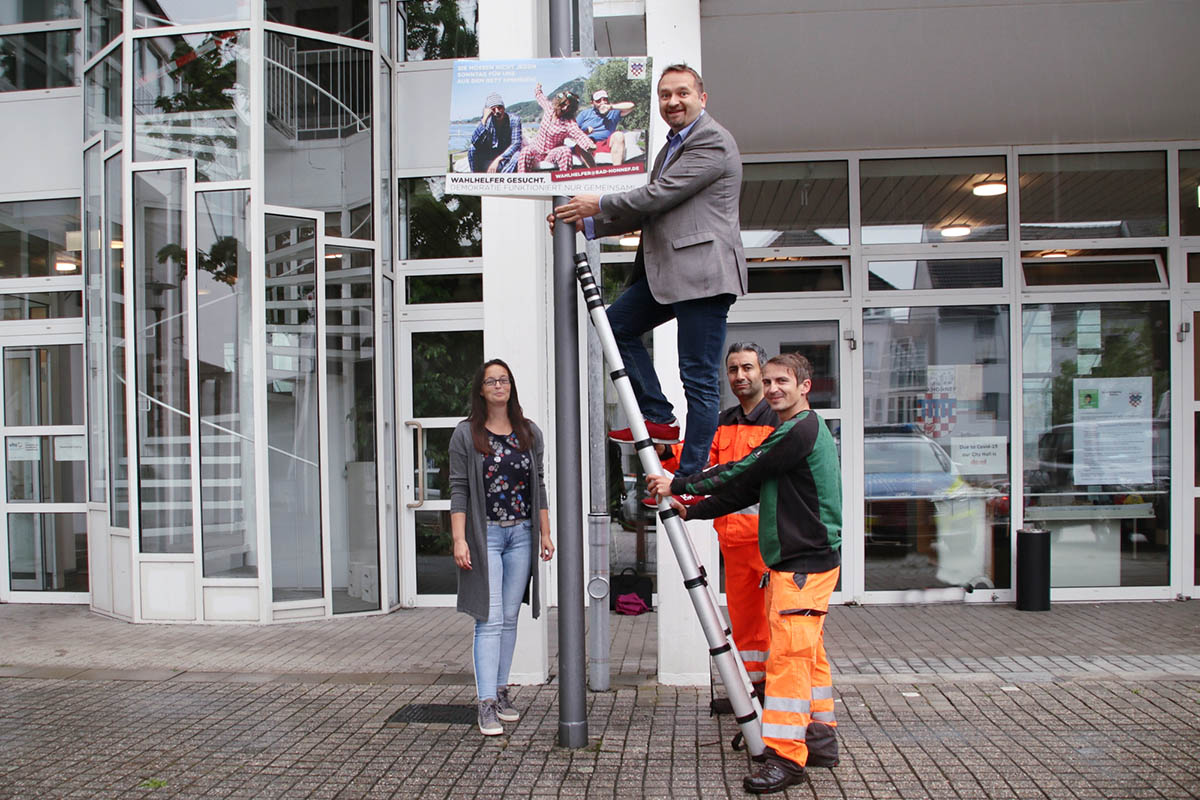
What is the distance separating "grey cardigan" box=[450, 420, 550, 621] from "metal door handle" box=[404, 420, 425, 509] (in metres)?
3.53

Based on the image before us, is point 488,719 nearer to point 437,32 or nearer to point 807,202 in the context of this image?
point 807,202

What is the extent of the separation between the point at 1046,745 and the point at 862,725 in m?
0.86

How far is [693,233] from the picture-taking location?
3.58m

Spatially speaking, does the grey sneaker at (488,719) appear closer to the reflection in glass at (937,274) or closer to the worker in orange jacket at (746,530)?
the worker in orange jacket at (746,530)

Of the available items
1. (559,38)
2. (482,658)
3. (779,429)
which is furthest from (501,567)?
(559,38)

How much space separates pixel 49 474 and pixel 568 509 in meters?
6.85

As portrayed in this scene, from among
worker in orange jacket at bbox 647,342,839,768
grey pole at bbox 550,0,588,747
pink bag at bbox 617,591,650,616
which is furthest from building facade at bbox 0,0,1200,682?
grey pole at bbox 550,0,588,747

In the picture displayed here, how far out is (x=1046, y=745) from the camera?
4.40 meters

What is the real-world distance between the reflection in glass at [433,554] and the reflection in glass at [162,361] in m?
1.94

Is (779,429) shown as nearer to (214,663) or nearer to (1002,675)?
(1002,675)

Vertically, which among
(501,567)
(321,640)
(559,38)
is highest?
(559,38)

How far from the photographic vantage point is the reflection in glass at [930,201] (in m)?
8.33

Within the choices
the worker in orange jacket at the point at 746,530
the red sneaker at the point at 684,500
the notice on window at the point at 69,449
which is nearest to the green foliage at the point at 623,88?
the worker in orange jacket at the point at 746,530

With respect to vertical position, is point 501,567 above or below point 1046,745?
above
